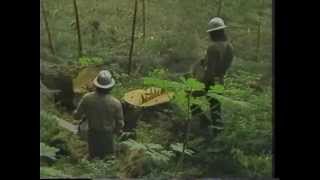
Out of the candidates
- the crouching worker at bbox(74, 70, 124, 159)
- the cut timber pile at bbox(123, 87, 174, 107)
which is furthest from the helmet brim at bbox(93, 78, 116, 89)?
the cut timber pile at bbox(123, 87, 174, 107)

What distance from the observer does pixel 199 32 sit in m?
4.56

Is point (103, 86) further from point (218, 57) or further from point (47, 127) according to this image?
point (218, 57)

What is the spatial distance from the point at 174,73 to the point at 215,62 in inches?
13.8

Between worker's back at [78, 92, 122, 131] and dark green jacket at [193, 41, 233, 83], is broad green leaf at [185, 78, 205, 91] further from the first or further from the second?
worker's back at [78, 92, 122, 131]

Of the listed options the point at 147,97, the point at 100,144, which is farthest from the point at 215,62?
the point at 100,144

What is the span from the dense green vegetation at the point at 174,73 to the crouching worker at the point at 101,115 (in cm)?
7

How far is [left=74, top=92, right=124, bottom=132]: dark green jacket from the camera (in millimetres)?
4508

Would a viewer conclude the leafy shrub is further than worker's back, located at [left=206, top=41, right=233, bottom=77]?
No

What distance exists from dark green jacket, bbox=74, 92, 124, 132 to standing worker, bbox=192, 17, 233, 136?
2.10ft

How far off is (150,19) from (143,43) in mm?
205

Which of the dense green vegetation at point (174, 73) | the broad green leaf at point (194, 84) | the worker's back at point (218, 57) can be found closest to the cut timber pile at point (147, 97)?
the dense green vegetation at point (174, 73)

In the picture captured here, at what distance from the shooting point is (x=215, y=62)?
14.9 feet

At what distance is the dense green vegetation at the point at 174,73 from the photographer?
4484 millimetres
